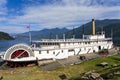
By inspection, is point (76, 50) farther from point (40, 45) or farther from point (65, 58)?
point (40, 45)

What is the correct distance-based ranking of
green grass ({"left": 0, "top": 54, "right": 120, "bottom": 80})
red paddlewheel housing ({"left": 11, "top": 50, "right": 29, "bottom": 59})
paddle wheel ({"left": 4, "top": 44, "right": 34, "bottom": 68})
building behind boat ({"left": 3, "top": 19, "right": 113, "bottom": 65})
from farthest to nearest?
1. red paddlewheel housing ({"left": 11, "top": 50, "right": 29, "bottom": 59})
2. building behind boat ({"left": 3, "top": 19, "right": 113, "bottom": 65})
3. paddle wheel ({"left": 4, "top": 44, "right": 34, "bottom": 68})
4. green grass ({"left": 0, "top": 54, "right": 120, "bottom": 80})

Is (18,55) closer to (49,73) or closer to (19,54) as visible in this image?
(19,54)

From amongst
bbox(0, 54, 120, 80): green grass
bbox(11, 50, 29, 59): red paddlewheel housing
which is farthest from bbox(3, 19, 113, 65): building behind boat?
bbox(0, 54, 120, 80): green grass

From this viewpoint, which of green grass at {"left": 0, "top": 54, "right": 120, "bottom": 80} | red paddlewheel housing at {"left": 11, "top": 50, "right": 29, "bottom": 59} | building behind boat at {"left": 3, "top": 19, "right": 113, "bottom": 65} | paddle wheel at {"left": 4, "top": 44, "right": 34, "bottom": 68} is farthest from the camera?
red paddlewheel housing at {"left": 11, "top": 50, "right": 29, "bottom": 59}

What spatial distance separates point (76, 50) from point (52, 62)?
12861 millimetres

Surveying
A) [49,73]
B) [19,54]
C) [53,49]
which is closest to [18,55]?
[19,54]

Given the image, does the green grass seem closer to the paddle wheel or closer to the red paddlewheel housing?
the paddle wheel

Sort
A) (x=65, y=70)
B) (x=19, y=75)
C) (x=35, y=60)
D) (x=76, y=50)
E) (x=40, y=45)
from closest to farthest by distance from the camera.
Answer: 1. (x=19, y=75)
2. (x=65, y=70)
3. (x=35, y=60)
4. (x=40, y=45)
5. (x=76, y=50)

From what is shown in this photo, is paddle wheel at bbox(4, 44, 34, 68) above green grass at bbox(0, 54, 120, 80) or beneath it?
above

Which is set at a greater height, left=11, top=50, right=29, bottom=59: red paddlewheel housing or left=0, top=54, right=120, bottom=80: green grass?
left=11, top=50, right=29, bottom=59: red paddlewheel housing

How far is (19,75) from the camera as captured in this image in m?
40.5

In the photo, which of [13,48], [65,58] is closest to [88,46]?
[65,58]

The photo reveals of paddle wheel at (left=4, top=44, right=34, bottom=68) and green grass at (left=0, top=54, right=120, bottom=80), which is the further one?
paddle wheel at (left=4, top=44, right=34, bottom=68)

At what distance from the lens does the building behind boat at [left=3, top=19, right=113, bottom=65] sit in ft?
167
